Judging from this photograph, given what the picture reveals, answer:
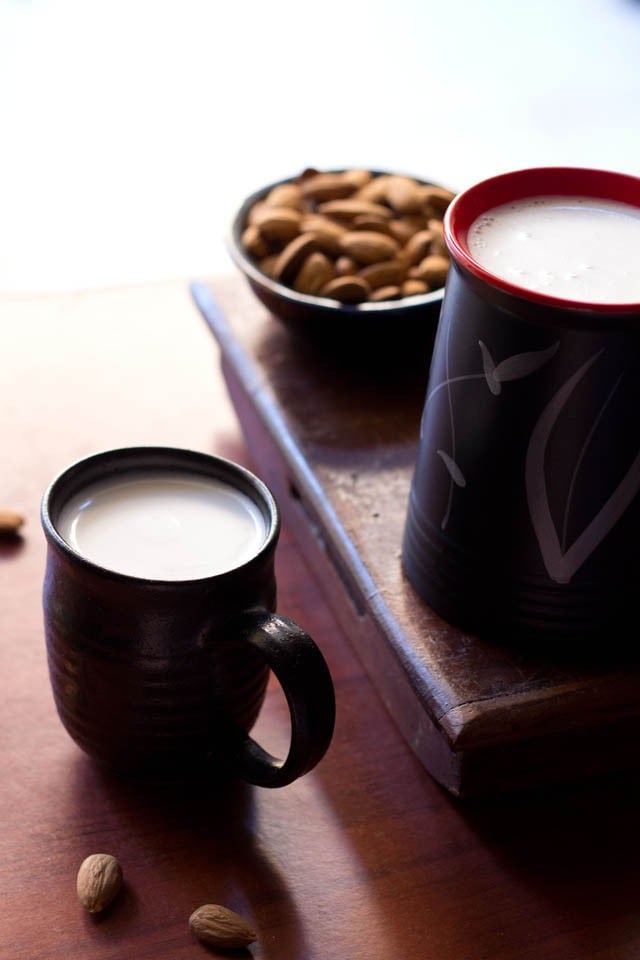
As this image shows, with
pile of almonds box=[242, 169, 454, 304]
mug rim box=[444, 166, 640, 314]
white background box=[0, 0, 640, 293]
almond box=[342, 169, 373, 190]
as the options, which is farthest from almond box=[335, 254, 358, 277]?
white background box=[0, 0, 640, 293]

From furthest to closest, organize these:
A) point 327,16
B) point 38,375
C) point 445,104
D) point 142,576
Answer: point 327,16 < point 445,104 < point 38,375 < point 142,576

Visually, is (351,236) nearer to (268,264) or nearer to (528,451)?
(268,264)

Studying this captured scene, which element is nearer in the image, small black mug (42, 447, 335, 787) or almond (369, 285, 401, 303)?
small black mug (42, 447, 335, 787)

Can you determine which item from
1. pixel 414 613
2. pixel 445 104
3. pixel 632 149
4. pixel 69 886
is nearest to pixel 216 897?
pixel 69 886

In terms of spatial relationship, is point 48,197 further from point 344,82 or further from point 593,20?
point 593,20

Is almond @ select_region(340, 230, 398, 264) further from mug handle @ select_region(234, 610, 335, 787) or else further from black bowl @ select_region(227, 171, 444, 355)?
mug handle @ select_region(234, 610, 335, 787)

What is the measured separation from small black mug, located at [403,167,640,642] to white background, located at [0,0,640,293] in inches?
38.3

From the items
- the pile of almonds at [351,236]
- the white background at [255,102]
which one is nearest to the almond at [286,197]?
the pile of almonds at [351,236]

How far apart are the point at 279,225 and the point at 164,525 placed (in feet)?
1.08

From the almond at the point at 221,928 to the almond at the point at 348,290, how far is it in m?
0.40

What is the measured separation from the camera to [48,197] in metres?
1.60

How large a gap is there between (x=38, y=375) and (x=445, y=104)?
121cm

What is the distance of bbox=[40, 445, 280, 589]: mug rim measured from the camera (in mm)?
519

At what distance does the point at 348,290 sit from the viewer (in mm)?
788
